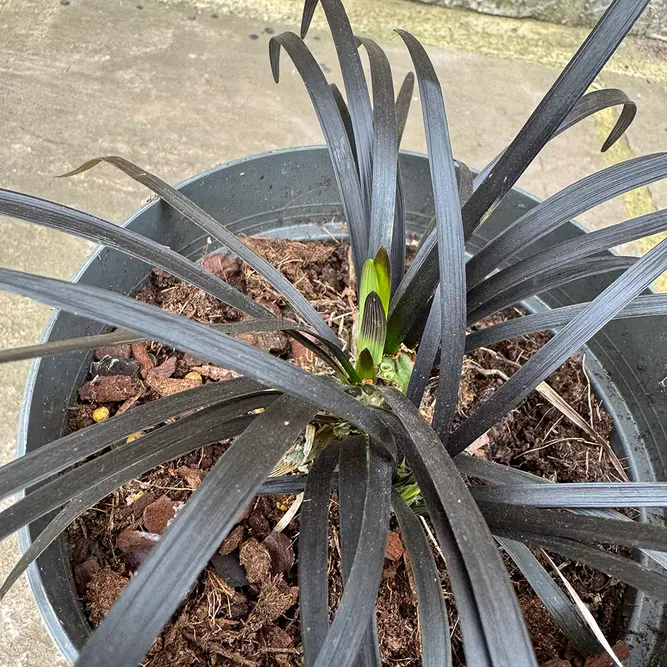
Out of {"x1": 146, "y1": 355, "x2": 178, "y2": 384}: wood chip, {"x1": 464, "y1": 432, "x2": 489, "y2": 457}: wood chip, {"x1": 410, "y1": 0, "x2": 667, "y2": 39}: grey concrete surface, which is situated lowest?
{"x1": 146, "y1": 355, "x2": 178, "y2": 384}: wood chip

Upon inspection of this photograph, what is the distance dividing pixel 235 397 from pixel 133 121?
126 centimetres

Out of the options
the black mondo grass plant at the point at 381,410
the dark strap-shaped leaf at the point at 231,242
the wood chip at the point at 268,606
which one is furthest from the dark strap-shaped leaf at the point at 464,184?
the wood chip at the point at 268,606

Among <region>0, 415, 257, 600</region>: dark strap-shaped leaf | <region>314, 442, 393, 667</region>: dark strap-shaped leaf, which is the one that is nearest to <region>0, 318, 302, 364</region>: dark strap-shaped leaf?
<region>0, 415, 257, 600</region>: dark strap-shaped leaf

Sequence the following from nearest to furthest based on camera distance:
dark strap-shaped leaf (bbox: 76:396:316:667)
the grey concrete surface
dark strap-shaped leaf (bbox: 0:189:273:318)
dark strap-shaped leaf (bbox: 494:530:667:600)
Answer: dark strap-shaped leaf (bbox: 76:396:316:667) → dark strap-shaped leaf (bbox: 494:530:667:600) → dark strap-shaped leaf (bbox: 0:189:273:318) → the grey concrete surface

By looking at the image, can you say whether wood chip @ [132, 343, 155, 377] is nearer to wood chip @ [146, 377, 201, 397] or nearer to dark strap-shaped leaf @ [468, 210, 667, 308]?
wood chip @ [146, 377, 201, 397]

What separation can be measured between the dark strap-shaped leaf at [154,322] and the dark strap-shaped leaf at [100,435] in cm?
14

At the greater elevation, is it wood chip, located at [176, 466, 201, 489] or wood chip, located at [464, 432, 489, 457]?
wood chip, located at [464, 432, 489, 457]

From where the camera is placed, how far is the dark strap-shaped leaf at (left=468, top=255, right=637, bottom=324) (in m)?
0.75

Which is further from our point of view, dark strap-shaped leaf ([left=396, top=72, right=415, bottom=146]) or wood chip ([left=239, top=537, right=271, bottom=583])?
dark strap-shaped leaf ([left=396, top=72, right=415, bottom=146])

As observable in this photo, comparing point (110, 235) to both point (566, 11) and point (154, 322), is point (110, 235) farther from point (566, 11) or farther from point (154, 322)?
point (566, 11)

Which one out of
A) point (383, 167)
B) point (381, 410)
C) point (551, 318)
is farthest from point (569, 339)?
point (383, 167)

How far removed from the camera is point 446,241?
595 millimetres

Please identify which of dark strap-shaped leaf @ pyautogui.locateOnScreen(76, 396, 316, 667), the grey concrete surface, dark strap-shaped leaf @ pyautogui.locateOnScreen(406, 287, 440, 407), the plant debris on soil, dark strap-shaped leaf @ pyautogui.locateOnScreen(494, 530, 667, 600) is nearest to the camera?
dark strap-shaped leaf @ pyautogui.locateOnScreen(76, 396, 316, 667)

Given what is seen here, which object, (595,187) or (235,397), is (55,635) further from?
(595,187)
